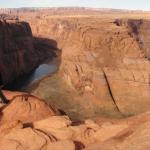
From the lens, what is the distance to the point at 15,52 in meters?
61.7

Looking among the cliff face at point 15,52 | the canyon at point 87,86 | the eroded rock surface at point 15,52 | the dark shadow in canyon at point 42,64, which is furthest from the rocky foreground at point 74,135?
the cliff face at point 15,52

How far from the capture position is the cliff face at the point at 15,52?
184 feet

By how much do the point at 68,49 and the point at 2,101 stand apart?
23730 millimetres

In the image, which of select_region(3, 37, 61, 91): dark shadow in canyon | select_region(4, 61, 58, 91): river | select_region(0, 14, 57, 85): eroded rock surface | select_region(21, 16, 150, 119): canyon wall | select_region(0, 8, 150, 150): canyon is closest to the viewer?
select_region(0, 8, 150, 150): canyon

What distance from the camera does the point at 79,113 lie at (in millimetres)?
37156

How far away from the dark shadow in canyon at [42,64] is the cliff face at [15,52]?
84cm

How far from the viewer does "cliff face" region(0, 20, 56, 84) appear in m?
56.2

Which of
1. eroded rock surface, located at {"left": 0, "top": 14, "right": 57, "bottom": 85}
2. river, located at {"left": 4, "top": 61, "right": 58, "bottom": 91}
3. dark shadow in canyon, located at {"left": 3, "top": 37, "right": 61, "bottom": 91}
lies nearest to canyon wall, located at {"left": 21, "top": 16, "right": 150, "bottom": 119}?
river, located at {"left": 4, "top": 61, "right": 58, "bottom": 91}

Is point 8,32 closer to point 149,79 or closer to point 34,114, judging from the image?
point 149,79

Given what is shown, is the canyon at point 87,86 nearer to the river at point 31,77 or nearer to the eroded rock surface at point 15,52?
the eroded rock surface at point 15,52

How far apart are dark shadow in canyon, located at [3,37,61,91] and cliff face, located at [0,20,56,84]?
2.75ft

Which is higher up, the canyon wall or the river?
the canyon wall

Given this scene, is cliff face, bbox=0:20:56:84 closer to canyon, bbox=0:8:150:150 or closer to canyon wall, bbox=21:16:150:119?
canyon, bbox=0:8:150:150

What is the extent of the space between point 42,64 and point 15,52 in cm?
982
